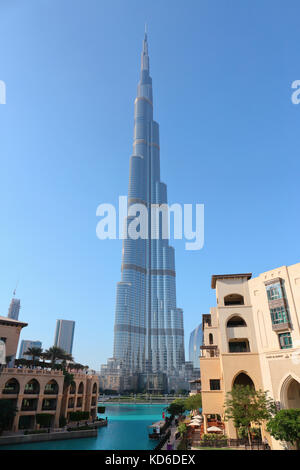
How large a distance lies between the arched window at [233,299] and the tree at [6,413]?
34.5 m

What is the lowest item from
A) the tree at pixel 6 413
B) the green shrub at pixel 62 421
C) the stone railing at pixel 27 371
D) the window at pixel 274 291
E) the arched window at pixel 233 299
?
the green shrub at pixel 62 421

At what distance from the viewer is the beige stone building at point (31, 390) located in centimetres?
4697

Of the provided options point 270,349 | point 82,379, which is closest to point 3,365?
point 82,379

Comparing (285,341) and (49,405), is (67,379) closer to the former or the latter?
(49,405)

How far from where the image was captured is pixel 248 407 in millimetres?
31203

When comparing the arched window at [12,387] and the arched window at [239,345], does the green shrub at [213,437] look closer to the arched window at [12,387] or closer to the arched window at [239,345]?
the arched window at [239,345]

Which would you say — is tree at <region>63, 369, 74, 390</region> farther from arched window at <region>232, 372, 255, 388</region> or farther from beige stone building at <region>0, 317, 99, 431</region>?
arched window at <region>232, 372, 255, 388</region>

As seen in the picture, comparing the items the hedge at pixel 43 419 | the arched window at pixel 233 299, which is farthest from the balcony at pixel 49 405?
the arched window at pixel 233 299

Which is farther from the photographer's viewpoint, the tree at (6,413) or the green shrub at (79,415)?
the green shrub at (79,415)

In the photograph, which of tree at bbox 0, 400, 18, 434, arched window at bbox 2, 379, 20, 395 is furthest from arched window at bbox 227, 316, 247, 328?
arched window at bbox 2, 379, 20, 395

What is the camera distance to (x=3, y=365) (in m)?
48.2

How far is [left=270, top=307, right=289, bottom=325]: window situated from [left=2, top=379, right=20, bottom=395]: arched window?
40298mm

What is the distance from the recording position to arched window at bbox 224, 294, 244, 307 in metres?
41.4
